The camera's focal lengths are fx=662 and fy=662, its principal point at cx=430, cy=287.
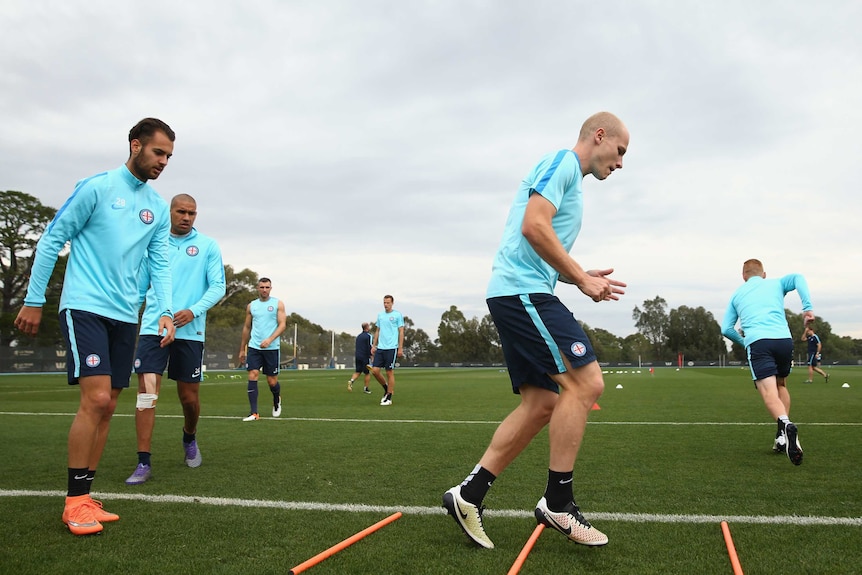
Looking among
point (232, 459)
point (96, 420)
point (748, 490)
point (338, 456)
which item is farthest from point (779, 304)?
point (96, 420)

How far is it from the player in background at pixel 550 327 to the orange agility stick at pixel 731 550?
528 millimetres

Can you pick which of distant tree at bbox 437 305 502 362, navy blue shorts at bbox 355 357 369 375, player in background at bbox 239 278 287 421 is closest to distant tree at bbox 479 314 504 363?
distant tree at bbox 437 305 502 362

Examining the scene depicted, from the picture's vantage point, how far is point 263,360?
32.7ft

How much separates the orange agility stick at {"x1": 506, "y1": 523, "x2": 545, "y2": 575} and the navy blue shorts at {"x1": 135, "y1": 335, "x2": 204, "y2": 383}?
10.4 feet

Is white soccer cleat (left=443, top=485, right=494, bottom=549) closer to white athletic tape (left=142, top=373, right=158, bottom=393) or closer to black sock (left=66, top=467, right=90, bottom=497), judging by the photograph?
black sock (left=66, top=467, right=90, bottom=497)

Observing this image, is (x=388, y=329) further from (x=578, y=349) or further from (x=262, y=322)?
(x=578, y=349)

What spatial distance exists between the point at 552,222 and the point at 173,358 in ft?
11.6

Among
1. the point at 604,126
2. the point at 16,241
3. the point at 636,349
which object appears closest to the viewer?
the point at 604,126

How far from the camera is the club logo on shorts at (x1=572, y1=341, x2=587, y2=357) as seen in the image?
315 centimetres

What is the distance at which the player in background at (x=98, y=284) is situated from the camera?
3.60m

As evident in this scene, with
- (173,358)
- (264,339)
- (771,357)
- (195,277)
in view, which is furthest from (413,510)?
(264,339)

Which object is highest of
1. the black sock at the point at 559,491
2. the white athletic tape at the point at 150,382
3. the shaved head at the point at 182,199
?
the shaved head at the point at 182,199

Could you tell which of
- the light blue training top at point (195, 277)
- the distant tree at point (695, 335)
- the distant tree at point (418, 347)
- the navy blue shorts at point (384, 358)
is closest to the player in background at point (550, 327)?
the light blue training top at point (195, 277)

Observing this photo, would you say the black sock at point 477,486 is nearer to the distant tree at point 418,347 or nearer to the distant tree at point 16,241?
the distant tree at point 16,241
